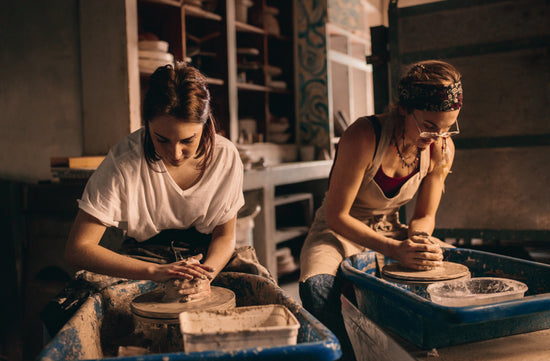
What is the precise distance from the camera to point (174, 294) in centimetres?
150

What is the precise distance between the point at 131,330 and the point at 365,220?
1214 millimetres

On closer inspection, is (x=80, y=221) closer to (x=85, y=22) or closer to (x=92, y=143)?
(x=92, y=143)

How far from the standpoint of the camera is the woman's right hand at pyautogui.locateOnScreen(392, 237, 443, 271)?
186cm

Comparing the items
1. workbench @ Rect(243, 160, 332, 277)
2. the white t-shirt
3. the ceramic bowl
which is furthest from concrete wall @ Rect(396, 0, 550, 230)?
the white t-shirt

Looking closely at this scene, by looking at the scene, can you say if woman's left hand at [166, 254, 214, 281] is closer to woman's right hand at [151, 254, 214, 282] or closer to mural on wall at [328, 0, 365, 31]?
woman's right hand at [151, 254, 214, 282]

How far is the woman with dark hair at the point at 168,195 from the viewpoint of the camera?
1.59 metres

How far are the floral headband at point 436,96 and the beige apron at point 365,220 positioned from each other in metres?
0.21

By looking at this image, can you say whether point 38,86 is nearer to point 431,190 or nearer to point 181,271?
point 181,271

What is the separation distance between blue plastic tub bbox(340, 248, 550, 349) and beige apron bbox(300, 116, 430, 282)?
0.73 ft

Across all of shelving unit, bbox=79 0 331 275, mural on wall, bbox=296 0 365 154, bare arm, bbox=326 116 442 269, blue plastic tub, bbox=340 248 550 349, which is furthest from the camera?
mural on wall, bbox=296 0 365 154

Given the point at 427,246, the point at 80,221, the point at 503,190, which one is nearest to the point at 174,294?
the point at 80,221

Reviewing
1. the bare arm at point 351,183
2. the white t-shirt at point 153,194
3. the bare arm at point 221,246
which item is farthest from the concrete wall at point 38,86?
the bare arm at point 351,183

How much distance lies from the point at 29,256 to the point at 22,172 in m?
0.74

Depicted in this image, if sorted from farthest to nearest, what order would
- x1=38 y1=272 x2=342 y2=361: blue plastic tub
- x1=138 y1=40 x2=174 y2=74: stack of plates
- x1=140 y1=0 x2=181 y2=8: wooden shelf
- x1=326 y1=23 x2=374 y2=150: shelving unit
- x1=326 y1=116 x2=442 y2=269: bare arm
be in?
1. x1=326 y1=23 x2=374 y2=150: shelving unit
2. x1=140 y1=0 x2=181 y2=8: wooden shelf
3. x1=138 y1=40 x2=174 y2=74: stack of plates
4. x1=326 y1=116 x2=442 y2=269: bare arm
5. x1=38 y1=272 x2=342 y2=361: blue plastic tub
